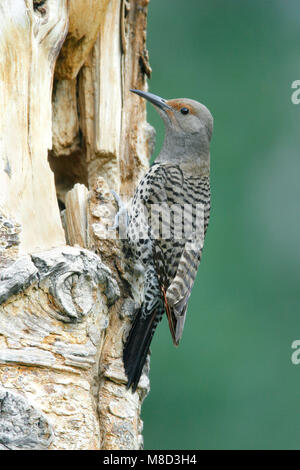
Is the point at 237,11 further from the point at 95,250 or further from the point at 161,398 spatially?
the point at 95,250

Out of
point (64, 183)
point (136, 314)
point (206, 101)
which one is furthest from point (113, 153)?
point (206, 101)

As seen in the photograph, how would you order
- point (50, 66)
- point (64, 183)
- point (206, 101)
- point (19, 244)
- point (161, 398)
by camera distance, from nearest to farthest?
point (19, 244), point (50, 66), point (64, 183), point (161, 398), point (206, 101)

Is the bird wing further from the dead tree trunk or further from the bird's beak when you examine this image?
the bird's beak

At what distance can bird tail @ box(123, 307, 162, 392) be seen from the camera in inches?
135

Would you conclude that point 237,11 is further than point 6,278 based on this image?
Yes

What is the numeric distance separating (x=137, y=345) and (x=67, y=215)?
708mm

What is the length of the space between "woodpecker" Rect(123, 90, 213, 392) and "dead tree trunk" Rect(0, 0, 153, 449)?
103 millimetres

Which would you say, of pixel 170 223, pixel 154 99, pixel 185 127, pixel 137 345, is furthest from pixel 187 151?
pixel 137 345

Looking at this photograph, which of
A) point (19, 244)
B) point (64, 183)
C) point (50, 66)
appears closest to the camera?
point (19, 244)

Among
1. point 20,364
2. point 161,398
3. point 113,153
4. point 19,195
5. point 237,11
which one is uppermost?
point 237,11

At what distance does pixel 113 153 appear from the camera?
12.9 ft

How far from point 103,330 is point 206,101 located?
4003mm

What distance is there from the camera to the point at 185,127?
4.45 meters

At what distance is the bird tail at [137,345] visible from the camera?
3432mm
